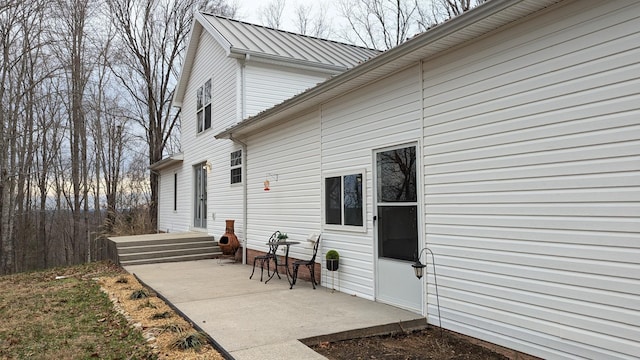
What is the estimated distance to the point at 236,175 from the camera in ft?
34.7

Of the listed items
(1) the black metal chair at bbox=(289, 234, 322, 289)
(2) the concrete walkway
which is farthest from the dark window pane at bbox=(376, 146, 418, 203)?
(1) the black metal chair at bbox=(289, 234, 322, 289)

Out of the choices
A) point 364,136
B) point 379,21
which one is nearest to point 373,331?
point 364,136

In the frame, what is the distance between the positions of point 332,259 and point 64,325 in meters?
3.61

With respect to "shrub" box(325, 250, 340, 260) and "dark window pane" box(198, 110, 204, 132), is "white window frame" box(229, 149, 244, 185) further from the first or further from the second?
"shrub" box(325, 250, 340, 260)

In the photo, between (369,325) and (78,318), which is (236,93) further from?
(369,325)

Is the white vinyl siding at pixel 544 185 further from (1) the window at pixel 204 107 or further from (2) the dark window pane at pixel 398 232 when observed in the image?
(1) the window at pixel 204 107

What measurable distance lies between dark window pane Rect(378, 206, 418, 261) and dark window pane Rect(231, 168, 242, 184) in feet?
17.9

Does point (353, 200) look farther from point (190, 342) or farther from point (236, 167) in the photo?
point (236, 167)

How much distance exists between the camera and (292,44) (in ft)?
40.5

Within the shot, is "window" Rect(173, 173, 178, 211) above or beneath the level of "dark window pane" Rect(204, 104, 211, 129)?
beneath

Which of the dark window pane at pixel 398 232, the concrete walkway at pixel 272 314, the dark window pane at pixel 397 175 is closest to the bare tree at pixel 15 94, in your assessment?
the concrete walkway at pixel 272 314

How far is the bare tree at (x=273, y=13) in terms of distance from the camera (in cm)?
2336

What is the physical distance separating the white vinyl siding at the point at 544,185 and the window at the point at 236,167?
21.3ft

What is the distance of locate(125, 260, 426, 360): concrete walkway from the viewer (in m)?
3.95
